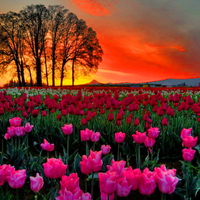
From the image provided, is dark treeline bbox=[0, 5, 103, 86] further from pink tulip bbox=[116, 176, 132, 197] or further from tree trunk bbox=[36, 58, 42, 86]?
pink tulip bbox=[116, 176, 132, 197]

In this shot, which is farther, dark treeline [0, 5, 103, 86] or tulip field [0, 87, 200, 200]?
dark treeline [0, 5, 103, 86]

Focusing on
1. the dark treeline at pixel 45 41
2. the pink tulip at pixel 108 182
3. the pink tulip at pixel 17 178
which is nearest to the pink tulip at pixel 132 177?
the pink tulip at pixel 108 182

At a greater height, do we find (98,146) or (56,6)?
(56,6)

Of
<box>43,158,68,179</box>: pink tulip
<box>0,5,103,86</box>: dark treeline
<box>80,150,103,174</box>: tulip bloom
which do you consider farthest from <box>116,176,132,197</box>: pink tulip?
<box>0,5,103,86</box>: dark treeline

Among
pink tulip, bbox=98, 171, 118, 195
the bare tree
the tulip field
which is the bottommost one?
the tulip field

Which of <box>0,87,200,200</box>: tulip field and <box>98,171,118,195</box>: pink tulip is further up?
<box>98,171,118,195</box>: pink tulip

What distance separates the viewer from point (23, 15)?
33.4m

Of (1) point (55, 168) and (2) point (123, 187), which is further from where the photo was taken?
(1) point (55, 168)

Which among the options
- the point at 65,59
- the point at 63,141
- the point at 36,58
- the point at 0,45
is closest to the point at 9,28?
the point at 0,45

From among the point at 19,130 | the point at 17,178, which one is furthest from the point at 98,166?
the point at 19,130

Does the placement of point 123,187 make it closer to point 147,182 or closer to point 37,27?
point 147,182

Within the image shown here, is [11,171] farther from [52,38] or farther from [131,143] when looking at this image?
[52,38]

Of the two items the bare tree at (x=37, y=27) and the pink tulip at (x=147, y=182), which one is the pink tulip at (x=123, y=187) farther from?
the bare tree at (x=37, y=27)

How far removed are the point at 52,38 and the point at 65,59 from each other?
11.2 ft
